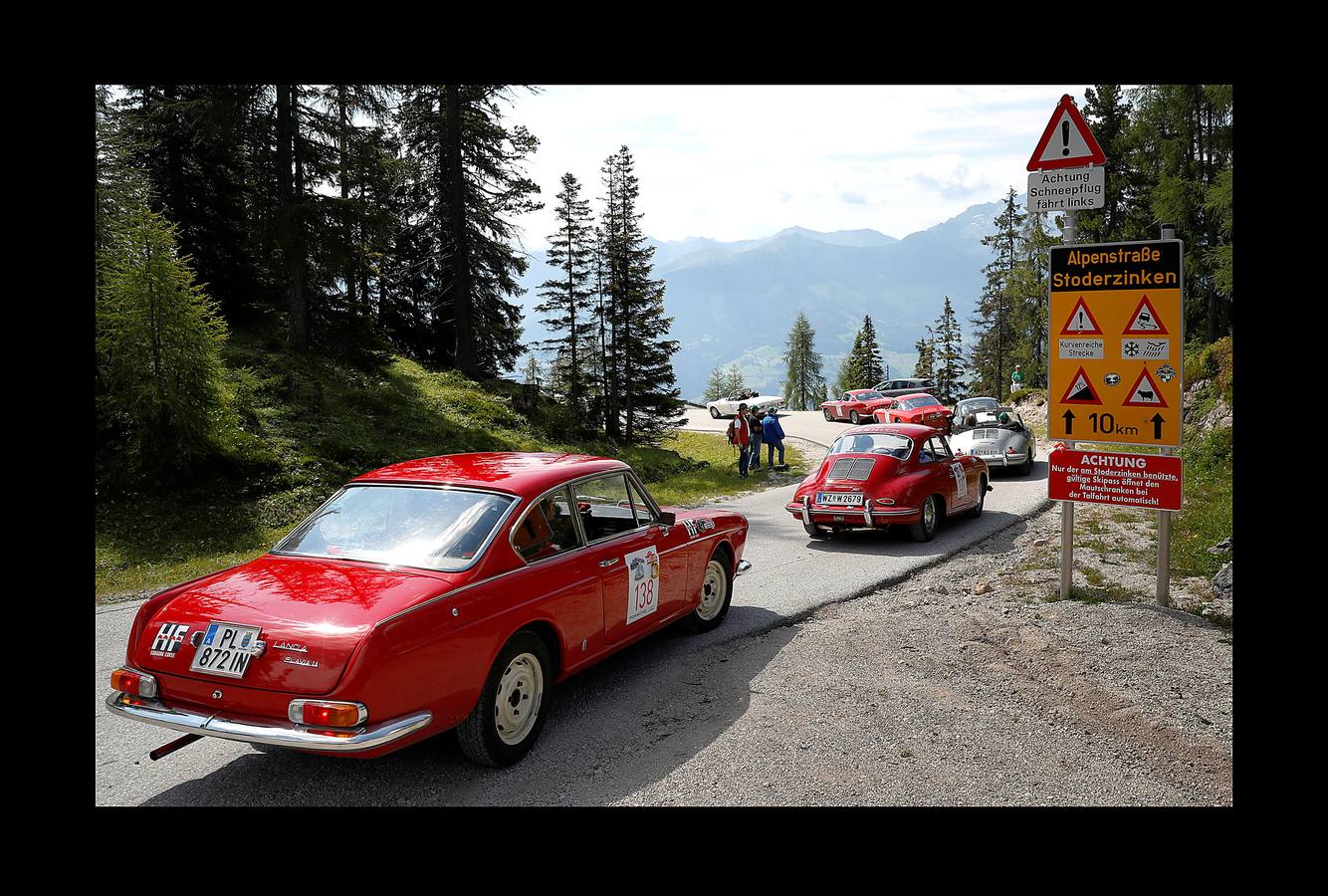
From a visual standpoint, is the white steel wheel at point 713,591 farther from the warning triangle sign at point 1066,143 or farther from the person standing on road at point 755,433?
the person standing on road at point 755,433

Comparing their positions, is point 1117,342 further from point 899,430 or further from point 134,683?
point 134,683

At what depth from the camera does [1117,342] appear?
755 centimetres

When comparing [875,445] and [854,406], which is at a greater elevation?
[854,406]

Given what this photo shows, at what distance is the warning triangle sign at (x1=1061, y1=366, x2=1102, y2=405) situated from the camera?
7.71m

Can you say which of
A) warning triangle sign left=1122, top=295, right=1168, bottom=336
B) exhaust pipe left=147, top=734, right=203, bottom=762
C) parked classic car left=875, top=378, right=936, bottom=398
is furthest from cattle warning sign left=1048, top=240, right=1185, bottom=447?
parked classic car left=875, top=378, right=936, bottom=398

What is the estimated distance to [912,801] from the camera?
14.2 ft

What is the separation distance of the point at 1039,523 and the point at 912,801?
978cm

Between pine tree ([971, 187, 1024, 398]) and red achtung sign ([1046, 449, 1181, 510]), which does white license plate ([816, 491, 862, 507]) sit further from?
pine tree ([971, 187, 1024, 398])

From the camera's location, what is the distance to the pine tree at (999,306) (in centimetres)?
6169

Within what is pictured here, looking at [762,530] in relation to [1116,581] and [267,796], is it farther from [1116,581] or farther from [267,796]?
[267,796]

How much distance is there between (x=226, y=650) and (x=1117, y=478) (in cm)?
708

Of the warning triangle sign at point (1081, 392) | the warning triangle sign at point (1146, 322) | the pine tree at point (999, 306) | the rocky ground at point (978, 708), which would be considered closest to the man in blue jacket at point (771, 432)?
the rocky ground at point (978, 708)

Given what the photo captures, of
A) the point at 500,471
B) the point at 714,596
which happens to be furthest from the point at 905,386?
the point at 500,471
